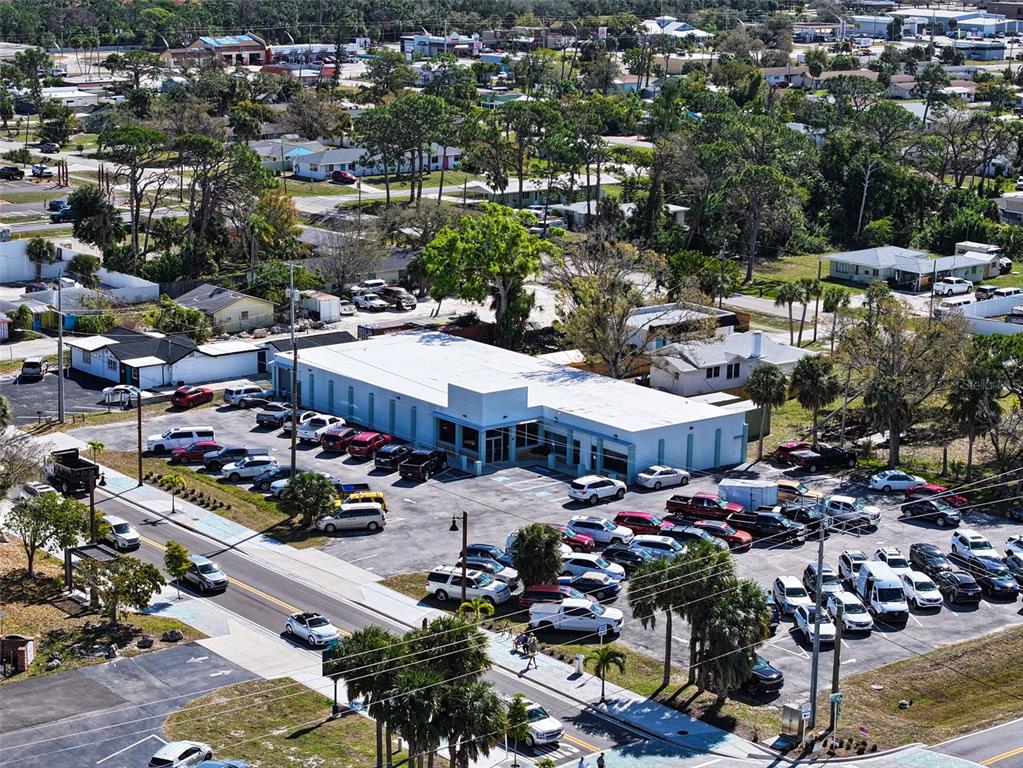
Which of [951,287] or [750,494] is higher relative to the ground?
[951,287]

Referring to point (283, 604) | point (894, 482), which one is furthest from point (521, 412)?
point (283, 604)

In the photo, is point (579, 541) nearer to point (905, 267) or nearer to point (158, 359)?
point (158, 359)

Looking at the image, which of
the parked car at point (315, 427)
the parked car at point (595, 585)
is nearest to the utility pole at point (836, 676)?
the parked car at point (595, 585)

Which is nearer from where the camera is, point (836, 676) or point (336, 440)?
point (836, 676)

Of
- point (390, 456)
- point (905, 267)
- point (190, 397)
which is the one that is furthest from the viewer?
point (905, 267)

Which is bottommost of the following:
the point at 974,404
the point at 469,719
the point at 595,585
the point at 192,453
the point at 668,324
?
the point at 192,453

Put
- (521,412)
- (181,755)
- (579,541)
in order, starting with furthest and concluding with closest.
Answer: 1. (521,412)
2. (579,541)
3. (181,755)

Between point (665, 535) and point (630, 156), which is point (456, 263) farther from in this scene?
point (630, 156)
